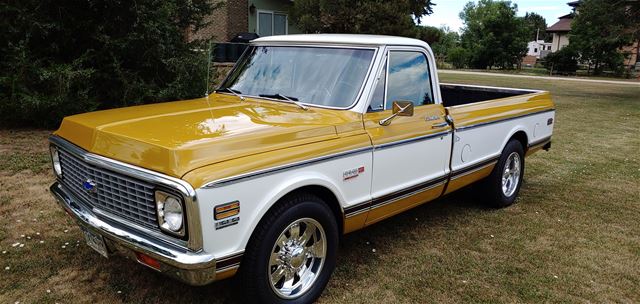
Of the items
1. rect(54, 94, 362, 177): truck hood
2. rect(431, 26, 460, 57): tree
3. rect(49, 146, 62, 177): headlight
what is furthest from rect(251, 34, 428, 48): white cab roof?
rect(431, 26, 460, 57): tree

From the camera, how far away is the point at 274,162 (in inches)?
117

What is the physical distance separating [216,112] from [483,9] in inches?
3101

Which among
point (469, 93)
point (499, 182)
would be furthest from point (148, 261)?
point (469, 93)

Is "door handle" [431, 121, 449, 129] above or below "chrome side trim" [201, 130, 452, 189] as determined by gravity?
above

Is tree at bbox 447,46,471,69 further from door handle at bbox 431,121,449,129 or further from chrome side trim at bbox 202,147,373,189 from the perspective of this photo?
chrome side trim at bbox 202,147,373,189

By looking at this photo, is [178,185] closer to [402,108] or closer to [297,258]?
[297,258]

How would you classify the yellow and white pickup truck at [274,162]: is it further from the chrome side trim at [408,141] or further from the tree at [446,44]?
the tree at [446,44]

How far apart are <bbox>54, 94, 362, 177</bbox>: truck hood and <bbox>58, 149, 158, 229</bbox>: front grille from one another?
0.38ft

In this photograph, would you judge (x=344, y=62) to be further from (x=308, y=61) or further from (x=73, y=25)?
(x=73, y=25)

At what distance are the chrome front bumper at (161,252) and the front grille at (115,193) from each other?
0.09 metres

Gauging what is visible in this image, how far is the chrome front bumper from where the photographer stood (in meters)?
2.65

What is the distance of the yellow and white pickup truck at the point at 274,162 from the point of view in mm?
2717

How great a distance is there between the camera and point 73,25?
26.2ft

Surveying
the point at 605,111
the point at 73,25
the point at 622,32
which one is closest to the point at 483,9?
the point at 622,32
